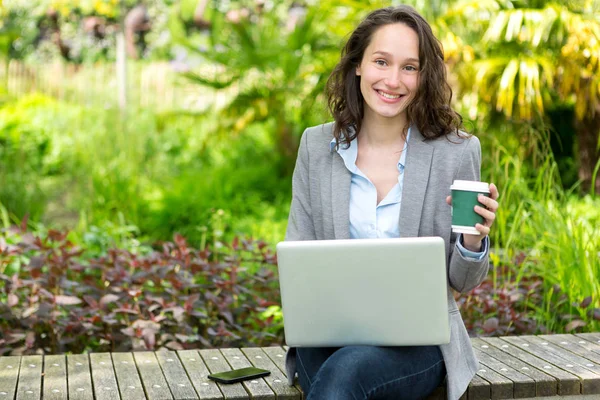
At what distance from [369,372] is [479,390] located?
512 mm

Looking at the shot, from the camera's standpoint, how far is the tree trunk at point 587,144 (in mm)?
8438

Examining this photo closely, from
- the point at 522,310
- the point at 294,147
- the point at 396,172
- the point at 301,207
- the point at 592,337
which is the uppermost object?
the point at 396,172

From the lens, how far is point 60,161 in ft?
33.5

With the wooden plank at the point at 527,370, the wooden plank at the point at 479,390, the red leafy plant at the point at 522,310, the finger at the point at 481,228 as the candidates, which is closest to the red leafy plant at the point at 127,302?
the red leafy plant at the point at 522,310

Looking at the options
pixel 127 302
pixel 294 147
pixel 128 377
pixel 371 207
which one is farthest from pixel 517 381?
pixel 294 147

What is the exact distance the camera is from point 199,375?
286 cm

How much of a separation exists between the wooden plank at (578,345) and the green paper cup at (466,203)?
110cm

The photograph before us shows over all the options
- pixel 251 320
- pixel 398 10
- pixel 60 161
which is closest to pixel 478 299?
pixel 251 320

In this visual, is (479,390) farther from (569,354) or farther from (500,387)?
(569,354)

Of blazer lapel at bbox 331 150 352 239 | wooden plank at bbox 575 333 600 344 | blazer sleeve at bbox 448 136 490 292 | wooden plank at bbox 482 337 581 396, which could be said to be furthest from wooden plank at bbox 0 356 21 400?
wooden plank at bbox 575 333 600 344

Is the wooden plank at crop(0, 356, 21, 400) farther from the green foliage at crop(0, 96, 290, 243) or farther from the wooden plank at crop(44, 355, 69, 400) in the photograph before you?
the green foliage at crop(0, 96, 290, 243)

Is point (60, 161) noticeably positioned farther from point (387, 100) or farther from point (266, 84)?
point (387, 100)

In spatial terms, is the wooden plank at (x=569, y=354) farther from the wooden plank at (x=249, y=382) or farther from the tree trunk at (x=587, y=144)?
the tree trunk at (x=587, y=144)

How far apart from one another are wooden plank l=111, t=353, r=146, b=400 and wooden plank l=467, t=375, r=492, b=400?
1.01m
